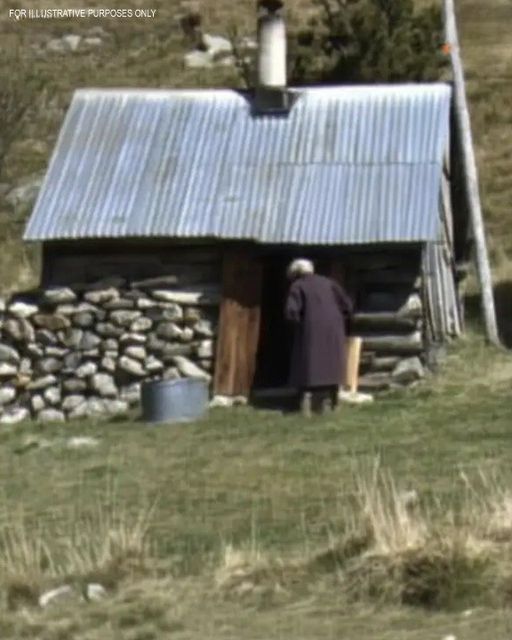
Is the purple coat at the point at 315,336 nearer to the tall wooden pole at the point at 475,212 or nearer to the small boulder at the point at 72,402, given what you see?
the small boulder at the point at 72,402

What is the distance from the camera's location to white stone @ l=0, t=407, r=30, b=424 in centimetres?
1816

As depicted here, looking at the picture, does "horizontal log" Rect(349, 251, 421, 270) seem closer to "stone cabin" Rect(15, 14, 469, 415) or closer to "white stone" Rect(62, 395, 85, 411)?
"stone cabin" Rect(15, 14, 469, 415)

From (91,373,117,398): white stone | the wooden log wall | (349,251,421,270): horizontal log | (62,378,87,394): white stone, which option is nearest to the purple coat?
the wooden log wall

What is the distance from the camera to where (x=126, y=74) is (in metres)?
36.3

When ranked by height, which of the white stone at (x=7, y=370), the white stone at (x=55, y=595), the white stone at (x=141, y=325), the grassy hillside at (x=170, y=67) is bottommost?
the white stone at (x=55, y=595)

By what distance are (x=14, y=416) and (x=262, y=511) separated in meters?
6.53

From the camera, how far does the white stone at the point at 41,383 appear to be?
1828cm

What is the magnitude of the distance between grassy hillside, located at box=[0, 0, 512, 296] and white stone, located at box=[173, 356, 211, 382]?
9374 millimetres

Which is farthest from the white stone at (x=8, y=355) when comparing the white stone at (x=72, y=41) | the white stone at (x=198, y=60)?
the white stone at (x=72, y=41)

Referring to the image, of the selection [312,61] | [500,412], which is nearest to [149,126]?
[500,412]

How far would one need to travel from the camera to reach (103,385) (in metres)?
18.1

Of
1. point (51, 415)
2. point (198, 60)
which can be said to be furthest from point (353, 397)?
point (198, 60)

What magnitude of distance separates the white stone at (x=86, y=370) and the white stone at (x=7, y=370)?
67 cm

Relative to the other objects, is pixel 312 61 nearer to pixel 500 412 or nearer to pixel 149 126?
pixel 149 126
